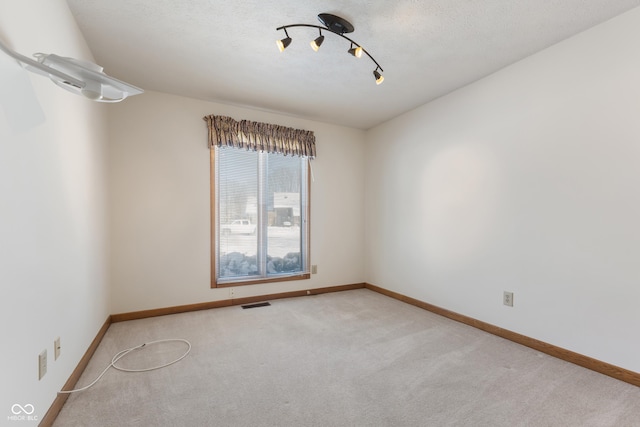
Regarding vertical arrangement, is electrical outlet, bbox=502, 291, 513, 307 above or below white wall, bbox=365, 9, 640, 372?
below

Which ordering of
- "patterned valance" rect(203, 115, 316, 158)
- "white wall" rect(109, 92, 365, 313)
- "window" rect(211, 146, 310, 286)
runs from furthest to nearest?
"window" rect(211, 146, 310, 286) → "patterned valance" rect(203, 115, 316, 158) → "white wall" rect(109, 92, 365, 313)

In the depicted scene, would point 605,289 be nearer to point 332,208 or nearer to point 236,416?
point 236,416

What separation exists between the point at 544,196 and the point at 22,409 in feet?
11.5

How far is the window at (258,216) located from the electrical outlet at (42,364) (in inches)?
78.6

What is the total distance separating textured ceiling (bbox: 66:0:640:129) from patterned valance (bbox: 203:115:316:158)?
0.35 meters

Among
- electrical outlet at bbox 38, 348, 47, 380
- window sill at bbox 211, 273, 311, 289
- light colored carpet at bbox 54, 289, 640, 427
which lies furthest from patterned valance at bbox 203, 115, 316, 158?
electrical outlet at bbox 38, 348, 47, 380

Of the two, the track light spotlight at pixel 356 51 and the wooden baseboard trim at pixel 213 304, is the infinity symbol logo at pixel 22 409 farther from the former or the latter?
the track light spotlight at pixel 356 51

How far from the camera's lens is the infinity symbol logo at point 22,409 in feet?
3.81

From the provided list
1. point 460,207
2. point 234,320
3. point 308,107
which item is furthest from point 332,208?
point 234,320

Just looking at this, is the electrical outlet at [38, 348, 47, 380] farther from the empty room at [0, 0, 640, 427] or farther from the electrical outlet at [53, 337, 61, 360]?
A: the electrical outlet at [53, 337, 61, 360]

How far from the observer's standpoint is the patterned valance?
11.2 ft
